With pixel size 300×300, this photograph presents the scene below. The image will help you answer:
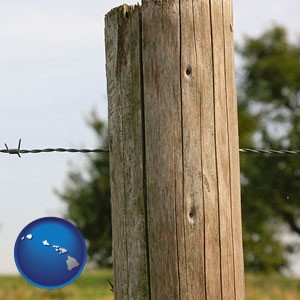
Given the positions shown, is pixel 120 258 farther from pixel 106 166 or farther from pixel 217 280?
pixel 106 166

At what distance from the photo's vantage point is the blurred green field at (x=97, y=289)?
1345 centimetres

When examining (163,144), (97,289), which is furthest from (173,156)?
(97,289)

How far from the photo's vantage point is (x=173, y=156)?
2670 mm

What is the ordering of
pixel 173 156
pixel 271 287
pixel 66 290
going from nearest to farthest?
1. pixel 173 156
2. pixel 66 290
3. pixel 271 287

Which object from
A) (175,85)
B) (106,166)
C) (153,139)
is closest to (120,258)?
(153,139)

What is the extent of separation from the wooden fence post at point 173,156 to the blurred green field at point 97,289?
10.6m

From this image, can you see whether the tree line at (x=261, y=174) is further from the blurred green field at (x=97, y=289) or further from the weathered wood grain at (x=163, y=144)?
the weathered wood grain at (x=163, y=144)

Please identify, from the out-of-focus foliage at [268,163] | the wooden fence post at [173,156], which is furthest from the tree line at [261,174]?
the wooden fence post at [173,156]

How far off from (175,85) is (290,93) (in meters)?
15.8

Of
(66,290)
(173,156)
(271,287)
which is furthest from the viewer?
(271,287)

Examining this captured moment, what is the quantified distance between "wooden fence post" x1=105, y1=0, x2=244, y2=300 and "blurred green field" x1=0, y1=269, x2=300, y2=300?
10.6 m

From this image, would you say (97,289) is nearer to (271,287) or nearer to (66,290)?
(66,290)

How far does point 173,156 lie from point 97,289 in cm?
1365

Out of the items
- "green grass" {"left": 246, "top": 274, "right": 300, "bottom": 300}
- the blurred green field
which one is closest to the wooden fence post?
the blurred green field
